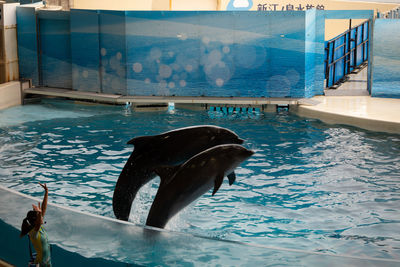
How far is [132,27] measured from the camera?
1438cm

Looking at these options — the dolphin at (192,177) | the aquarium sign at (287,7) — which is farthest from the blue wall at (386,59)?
the dolphin at (192,177)

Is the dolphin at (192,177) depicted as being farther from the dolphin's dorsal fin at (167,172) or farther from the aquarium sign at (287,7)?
the aquarium sign at (287,7)

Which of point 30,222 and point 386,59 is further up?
point 386,59

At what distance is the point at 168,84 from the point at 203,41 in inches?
57.0

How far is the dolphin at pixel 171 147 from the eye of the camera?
561cm

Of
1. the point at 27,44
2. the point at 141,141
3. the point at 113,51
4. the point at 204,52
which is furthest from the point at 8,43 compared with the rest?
the point at 141,141

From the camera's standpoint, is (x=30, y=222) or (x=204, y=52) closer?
(x=30, y=222)

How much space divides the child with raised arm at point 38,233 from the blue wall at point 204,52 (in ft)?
33.4

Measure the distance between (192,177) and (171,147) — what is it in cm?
53

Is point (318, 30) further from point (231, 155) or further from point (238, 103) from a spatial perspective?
point (231, 155)

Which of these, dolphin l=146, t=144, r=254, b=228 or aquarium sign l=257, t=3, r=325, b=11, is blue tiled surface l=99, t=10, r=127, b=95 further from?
aquarium sign l=257, t=3, r=325, b=11

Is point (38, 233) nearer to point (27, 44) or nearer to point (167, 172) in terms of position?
point (167, 172)

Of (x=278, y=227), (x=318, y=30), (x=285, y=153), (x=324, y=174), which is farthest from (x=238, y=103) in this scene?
(x=278, y=227)

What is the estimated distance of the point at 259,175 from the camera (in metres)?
9.02
